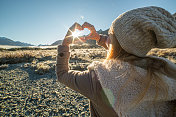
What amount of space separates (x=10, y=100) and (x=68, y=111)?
2.11 m

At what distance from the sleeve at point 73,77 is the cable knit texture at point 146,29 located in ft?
1.44

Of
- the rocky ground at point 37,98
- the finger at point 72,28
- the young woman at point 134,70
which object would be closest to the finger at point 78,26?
the finger at point 72,28

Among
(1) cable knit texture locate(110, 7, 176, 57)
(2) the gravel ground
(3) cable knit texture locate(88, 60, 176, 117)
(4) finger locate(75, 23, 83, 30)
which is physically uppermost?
(4) finger locate(75, 23, 83, 30)

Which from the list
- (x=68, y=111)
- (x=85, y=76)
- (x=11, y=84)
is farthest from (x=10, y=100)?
(x=85, y=76)

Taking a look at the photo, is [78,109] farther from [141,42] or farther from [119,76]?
[141,42]

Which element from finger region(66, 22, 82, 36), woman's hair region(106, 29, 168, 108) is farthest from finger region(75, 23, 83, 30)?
woman's hair region(106, 29, 168, 108)

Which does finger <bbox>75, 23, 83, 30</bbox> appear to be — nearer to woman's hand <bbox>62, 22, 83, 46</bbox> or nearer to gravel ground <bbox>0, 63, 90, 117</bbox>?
woman's hand <bbox>62, 22, 83, 46</bbox>

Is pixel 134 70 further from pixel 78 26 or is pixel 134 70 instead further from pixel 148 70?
pixel 78 26

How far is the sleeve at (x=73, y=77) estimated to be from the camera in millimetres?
897

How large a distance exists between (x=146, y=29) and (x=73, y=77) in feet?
2.34

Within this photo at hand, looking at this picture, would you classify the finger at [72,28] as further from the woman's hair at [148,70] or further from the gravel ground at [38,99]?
the gravel ground at [38,99]

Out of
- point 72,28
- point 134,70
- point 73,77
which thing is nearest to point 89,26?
point 72,28

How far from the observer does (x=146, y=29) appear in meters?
0.70

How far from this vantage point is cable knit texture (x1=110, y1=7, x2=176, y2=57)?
2.26 feet
